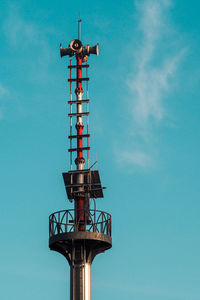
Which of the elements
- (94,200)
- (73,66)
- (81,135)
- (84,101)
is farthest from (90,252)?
(73,66)

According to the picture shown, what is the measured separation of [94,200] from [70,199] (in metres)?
2.31

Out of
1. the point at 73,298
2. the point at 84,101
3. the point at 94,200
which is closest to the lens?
the point at 73,298

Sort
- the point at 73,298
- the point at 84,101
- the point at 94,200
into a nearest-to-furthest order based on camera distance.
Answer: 1. the point at 73,298
2. the point at 94,200
3. the point at 84,101

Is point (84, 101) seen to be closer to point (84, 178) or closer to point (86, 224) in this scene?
point (84, 178)

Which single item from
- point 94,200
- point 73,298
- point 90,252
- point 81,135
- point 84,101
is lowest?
point 73,298

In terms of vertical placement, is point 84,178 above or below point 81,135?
below

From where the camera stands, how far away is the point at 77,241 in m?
49.9

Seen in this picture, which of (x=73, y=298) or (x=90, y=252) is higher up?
(x=90, y=252)

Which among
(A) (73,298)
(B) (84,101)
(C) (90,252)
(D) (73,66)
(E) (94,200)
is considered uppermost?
(D) (73,66)

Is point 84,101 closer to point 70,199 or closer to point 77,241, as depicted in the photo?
point 70,199

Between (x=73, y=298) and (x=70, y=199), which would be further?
(x=70, y=199)

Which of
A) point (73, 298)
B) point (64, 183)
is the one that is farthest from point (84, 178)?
point (73, 298)

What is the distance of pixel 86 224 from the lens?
50.6 metres

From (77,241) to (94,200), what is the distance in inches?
182
